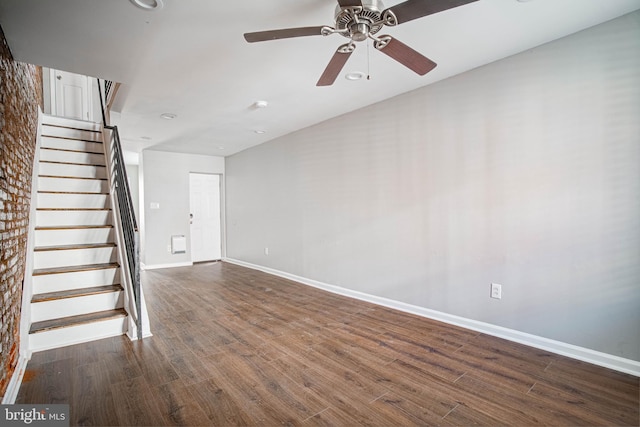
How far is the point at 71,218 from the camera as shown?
3322 millimetres

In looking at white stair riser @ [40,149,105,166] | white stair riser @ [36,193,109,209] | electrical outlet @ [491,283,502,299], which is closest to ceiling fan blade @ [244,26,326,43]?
electrical outlet @ [491,283,502,299]

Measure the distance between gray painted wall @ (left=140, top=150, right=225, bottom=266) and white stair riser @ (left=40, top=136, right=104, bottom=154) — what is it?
6.36ft

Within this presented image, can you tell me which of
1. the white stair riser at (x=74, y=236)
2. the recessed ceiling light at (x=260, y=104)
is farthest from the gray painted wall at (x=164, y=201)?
the recessed ceiling light at (x=260, y=104)

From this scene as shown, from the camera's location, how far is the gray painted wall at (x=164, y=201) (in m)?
6.07

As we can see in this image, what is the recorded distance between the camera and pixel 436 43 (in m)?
2.37

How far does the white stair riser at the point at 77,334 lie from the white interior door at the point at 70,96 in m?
4.31

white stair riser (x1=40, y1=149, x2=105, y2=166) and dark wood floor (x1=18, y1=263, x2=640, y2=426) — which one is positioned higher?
white stair riser (x1=40, y1=149, x2=105, y2=166)

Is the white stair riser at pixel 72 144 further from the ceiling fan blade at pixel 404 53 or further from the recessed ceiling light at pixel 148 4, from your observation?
the ceiling fan blade at pixel 404 53

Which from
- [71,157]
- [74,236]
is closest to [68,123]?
[71,157]

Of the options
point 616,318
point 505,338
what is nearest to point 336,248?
point 505,338

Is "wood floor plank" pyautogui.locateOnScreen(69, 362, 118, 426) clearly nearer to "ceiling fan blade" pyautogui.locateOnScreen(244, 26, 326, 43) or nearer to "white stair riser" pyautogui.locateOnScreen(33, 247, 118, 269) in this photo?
"white stair riser" pyautogui.locateOnScreen(33, 247, 118, 269)

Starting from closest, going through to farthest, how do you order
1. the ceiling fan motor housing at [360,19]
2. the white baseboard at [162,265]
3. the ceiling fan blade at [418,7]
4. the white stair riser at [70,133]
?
1. the ceiling fan blade at [418,7]
2. the ceiling fan motor housing at [360,19]
3. the white stair riser at [70,133]
4. the white baseboard at [162,265]

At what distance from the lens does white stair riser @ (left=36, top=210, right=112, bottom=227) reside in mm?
3172

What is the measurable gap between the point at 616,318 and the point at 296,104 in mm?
3547
